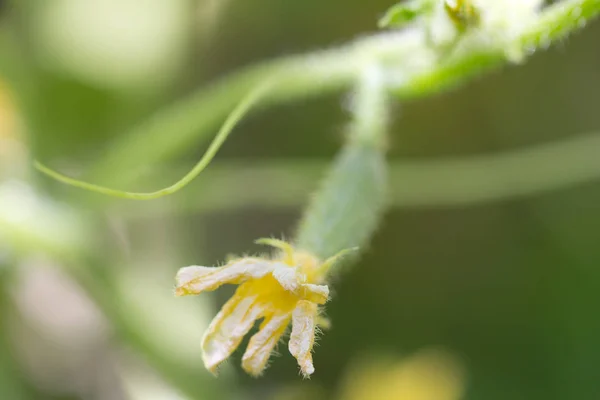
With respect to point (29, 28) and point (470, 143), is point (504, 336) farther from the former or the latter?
point (29, 28)

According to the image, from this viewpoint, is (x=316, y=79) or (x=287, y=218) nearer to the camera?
(x=316, y=79)

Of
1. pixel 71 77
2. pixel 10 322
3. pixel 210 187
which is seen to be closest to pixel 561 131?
pixel 210 187

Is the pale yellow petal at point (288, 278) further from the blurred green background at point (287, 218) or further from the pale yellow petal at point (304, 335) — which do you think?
the blurred green background at point (287, 218)

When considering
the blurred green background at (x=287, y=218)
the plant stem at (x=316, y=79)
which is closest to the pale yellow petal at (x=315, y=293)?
the plant stem at (x=316, y=79)

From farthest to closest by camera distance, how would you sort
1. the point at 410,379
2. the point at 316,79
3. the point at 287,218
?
the point at 287,218
the point at 410,379
the point at 316,79

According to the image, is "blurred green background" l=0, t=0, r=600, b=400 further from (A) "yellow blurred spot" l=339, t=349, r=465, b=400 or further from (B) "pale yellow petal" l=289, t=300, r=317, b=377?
(B) "pale yellow petal" l=289, t=300, r=317, b=377

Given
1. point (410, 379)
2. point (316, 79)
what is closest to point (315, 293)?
point (316, 79)

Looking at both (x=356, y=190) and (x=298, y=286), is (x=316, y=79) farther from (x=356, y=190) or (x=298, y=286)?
(x=298, y=286)
